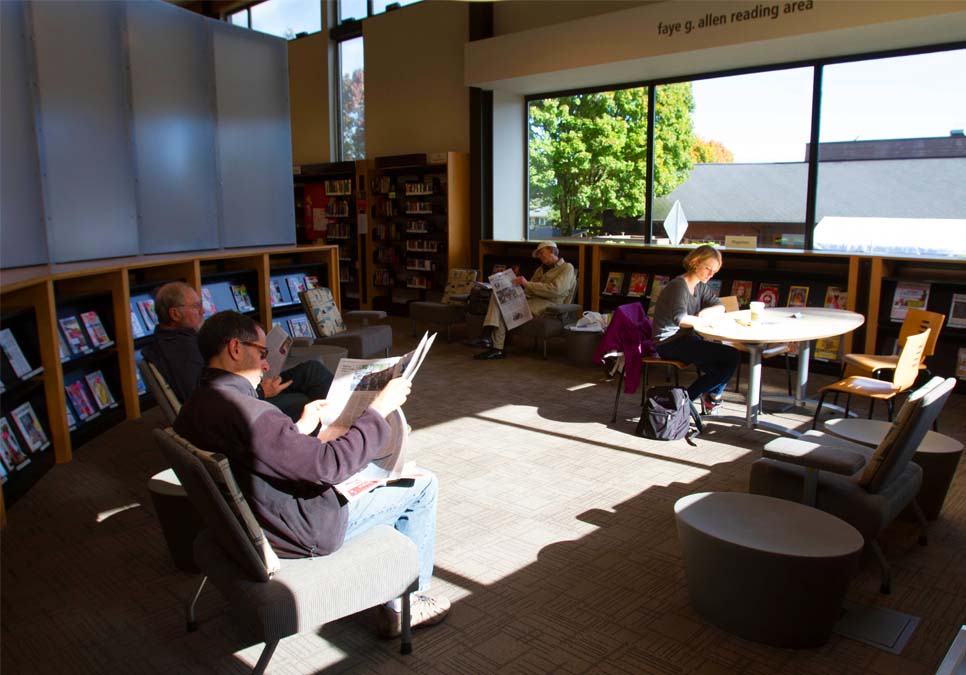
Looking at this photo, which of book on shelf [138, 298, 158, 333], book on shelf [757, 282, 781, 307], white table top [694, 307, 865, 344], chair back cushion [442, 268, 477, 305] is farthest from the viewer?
chair back cushion [442, 268, 477, 305]

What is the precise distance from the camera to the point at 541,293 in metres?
8.30

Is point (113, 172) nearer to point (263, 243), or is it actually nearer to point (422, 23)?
point (263, 243)

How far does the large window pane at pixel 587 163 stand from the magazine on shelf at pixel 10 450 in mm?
7132

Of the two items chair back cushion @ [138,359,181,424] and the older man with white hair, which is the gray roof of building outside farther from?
chair back cushion @ [138,359,181,424]

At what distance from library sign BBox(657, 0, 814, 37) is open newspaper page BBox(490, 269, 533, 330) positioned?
3.02 metres

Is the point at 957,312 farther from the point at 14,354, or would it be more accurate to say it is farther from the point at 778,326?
the point at 14,354

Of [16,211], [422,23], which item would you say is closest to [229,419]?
[16,211]

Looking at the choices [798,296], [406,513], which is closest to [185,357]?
[406,513]

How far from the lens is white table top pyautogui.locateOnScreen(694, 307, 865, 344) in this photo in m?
4.85

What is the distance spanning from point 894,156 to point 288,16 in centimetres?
1068

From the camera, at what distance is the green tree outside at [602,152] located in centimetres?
898

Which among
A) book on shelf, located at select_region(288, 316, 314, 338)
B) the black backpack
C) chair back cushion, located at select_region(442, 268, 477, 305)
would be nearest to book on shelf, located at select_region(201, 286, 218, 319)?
book on shelf, located at select_region(288, 316, 314, 338)

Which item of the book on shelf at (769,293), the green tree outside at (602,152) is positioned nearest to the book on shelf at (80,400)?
the book on shelf at (769,293)

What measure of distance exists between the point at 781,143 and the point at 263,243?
5883 millimetres
